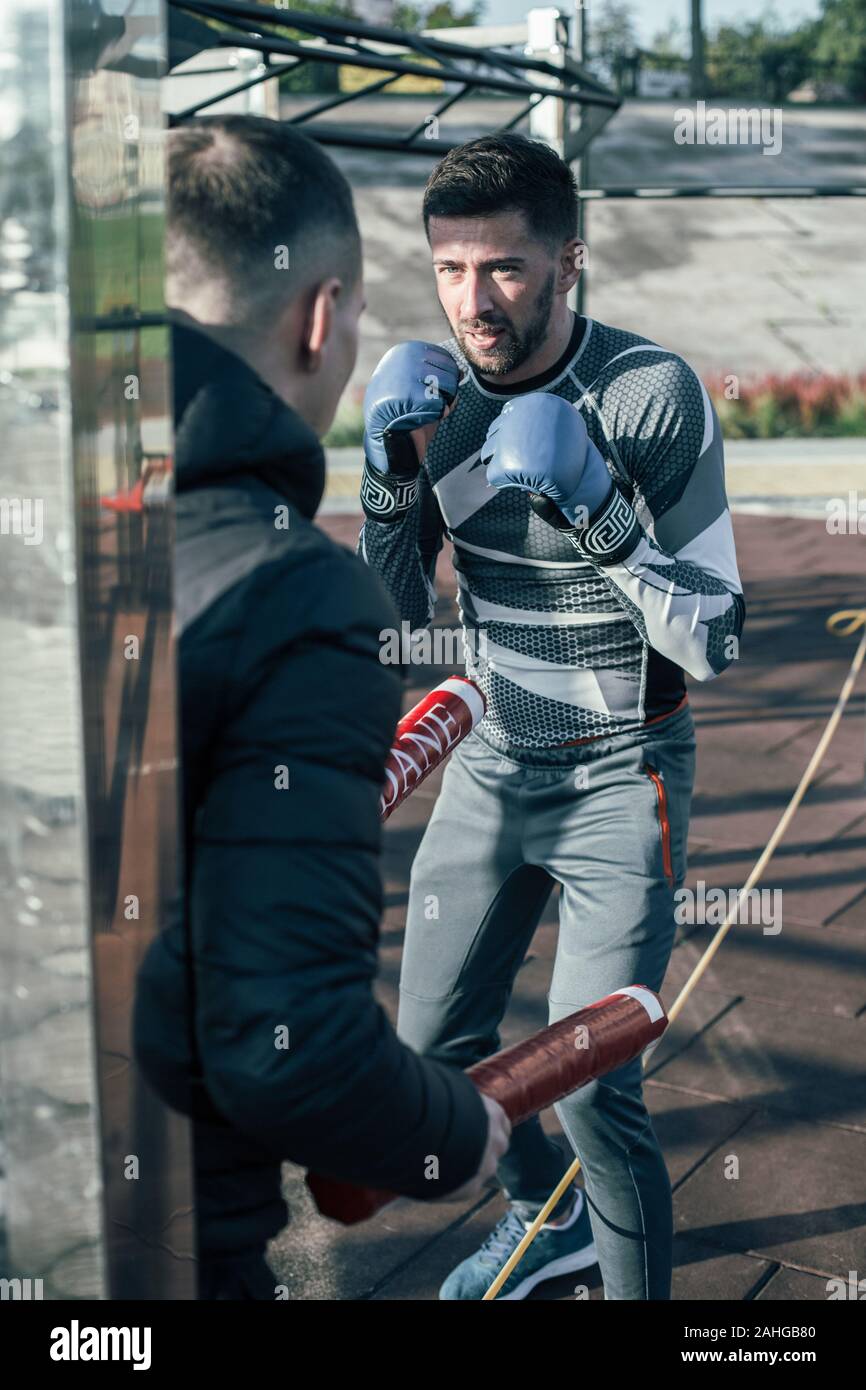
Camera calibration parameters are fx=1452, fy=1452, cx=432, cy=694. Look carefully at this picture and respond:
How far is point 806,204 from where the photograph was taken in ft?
78.5

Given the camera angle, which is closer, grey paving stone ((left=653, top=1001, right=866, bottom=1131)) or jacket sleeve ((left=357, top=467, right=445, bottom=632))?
jacket sleeve ((left=357, top=467, right=445, bottom=632))

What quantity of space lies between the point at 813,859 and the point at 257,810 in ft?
12.1

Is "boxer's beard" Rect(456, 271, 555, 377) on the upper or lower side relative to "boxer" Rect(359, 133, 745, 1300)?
upper

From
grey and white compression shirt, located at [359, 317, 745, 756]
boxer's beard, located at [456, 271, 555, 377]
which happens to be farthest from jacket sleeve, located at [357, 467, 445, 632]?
boxer's beard, located at [456, 271, 555, 377]

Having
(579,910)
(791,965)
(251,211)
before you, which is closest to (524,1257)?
(579,910)

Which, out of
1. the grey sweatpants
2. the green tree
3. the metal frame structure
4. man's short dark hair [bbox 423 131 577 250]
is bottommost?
the grey sweatpants

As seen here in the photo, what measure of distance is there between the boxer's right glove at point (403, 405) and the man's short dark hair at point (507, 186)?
0.73 ft

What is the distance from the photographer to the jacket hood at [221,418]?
119 cm

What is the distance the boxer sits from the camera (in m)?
2.15

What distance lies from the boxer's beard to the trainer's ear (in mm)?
997

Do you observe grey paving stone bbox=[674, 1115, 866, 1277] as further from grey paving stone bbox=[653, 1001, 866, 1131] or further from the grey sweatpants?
the grey sweatpants

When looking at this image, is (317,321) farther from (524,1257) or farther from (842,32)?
(842,32)

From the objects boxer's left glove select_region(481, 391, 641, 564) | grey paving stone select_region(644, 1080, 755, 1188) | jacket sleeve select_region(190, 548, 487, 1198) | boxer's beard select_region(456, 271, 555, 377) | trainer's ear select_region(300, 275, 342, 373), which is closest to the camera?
jacket sleeve select_region(190, 548, 487, 1198)

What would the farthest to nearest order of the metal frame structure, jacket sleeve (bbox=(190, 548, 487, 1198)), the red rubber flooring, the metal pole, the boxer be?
the metal pole, the metal frame structure, the red rubber flooring, the boxer, jacket sleeve (bbox=(190, 548, 487, 1198))
